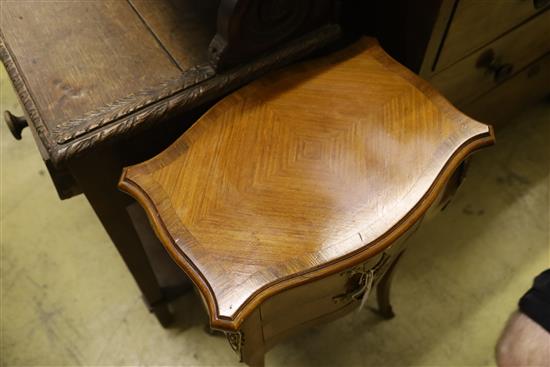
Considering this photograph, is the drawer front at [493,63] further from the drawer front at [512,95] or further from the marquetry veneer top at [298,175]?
the marquetry veneer top at [298,175]

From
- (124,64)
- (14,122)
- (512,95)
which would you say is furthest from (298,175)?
(512,95)

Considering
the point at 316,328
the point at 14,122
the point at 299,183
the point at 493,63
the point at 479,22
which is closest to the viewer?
the point at 299,183

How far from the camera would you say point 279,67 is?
74 cm

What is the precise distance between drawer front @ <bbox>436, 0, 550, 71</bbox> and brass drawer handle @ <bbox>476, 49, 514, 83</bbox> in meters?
0.05

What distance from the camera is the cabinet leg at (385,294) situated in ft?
3.29

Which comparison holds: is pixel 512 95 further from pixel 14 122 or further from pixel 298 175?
pixel 14 122

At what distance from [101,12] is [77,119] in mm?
235

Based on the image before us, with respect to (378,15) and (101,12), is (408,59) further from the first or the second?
(101,12)

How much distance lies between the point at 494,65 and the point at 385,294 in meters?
0.58

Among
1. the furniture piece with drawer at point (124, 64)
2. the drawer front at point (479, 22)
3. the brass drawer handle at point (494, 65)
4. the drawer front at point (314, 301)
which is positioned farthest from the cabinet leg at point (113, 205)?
the brass drawer handle at point (494, 65)

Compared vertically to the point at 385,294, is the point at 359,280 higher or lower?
higher

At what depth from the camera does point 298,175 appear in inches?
24.9

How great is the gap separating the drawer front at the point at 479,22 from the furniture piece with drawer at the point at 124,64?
23cm

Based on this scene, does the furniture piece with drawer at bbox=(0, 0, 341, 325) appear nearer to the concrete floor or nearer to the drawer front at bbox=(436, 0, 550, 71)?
the drawer front at bbox=(436, 0, 550, 71)
